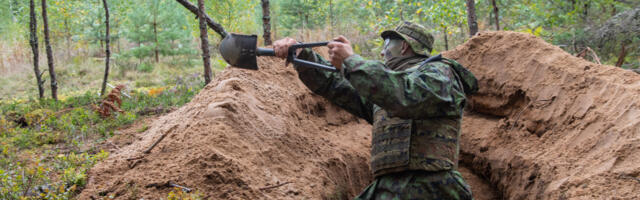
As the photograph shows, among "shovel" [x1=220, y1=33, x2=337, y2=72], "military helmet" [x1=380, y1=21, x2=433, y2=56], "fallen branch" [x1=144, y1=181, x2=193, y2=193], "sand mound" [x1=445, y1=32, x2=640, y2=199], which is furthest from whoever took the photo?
"military helmet" [x1=380, y1=21, x2=433, y2=56]

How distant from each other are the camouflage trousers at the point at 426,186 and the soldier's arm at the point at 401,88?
499mm

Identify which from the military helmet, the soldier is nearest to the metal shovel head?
the soldier

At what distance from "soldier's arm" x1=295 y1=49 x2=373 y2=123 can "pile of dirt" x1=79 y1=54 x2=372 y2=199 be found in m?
0.54

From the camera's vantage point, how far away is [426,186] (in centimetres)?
324

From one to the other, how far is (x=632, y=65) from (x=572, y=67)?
4544mm

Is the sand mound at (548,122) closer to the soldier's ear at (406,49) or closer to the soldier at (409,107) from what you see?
the soldier at (409,107)

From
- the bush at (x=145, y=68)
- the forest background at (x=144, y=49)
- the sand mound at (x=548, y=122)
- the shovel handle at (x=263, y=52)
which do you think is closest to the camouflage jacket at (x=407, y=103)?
the shovel handle at (x=263, y=52)

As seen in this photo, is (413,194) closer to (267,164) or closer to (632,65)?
(267,164)

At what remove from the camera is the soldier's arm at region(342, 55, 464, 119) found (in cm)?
281

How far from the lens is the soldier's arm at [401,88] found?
2812 millimetres

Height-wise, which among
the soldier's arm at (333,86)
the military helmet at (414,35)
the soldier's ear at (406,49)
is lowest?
the soldier's arm at (333,86)

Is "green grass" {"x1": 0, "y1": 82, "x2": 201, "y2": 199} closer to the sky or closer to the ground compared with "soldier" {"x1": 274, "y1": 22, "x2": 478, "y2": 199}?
closer to the ground

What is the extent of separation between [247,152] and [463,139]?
2.66 metres

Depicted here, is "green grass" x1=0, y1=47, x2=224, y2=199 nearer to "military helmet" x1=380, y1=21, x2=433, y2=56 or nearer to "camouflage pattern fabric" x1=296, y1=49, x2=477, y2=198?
"camouflage pattern fabric" x1=296, y1=49, x2=477, y2=198
